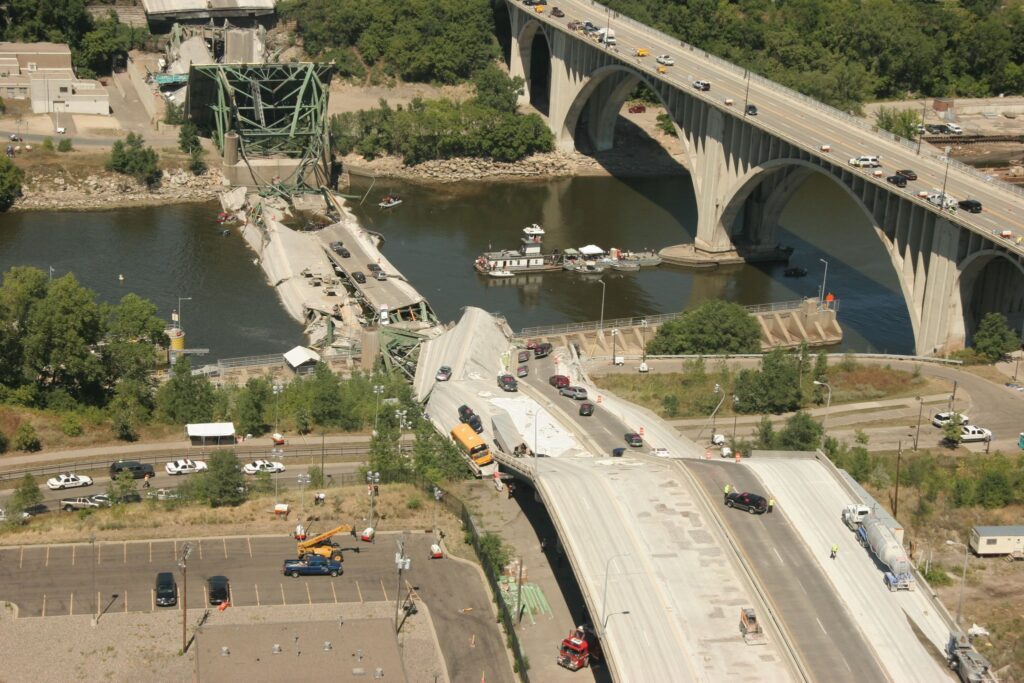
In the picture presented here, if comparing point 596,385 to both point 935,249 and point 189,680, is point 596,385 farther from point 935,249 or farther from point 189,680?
point 189,680

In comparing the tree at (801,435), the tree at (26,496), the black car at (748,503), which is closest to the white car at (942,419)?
the tree at (801,435)

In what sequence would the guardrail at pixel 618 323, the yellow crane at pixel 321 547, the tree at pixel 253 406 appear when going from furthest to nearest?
the guardrail at pixel 618 323
the tree at pixel 253 406
the yellow crane at pixel 321 547

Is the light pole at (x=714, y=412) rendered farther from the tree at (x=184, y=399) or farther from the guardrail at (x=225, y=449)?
the tree at (x=184, y=399)

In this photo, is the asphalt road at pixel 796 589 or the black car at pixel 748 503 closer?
the asphalt road at pixel 796 589

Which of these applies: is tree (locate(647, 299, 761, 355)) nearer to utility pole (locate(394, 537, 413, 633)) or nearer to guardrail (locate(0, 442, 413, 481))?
guardrail (locate(0, 442, 413, 481))

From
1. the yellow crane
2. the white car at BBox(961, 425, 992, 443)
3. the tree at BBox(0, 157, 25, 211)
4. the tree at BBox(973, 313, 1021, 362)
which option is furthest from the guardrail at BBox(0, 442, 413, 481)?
the tree at BBox(0, 157, 25, 211)

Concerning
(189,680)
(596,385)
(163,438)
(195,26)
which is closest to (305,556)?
(189,680)

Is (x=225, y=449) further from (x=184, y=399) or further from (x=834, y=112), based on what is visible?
(x=834, y=112)
